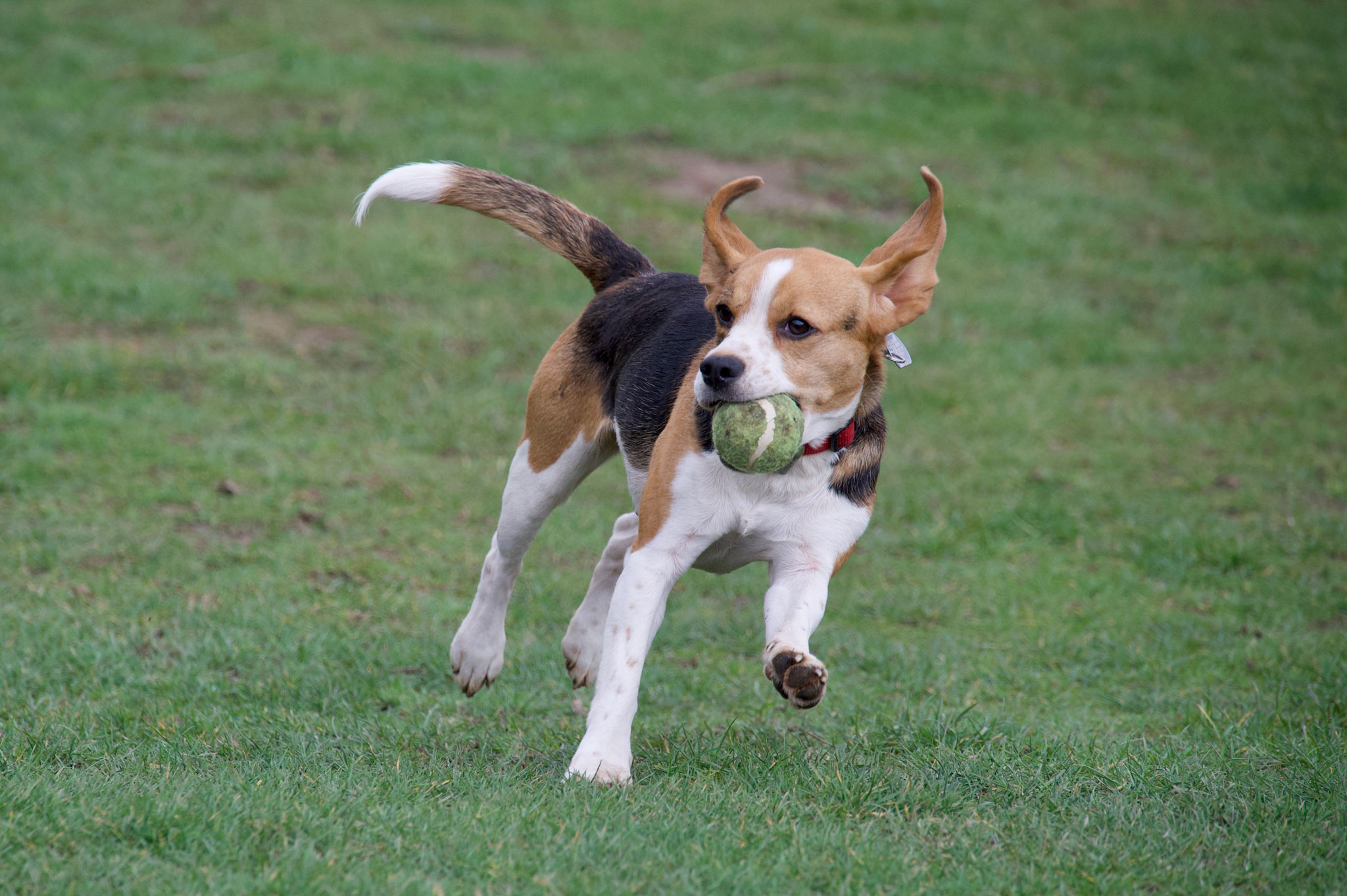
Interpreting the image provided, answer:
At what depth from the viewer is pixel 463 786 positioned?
13.6ft

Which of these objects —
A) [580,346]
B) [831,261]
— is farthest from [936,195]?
[580,346]

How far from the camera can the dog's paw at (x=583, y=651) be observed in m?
5.51

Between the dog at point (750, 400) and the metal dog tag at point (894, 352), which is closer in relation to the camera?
the dog at point (750, 400)

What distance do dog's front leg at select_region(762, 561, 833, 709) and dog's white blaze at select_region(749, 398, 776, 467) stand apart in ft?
1.69

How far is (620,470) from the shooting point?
9250 mm

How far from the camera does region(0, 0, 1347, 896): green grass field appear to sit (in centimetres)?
387

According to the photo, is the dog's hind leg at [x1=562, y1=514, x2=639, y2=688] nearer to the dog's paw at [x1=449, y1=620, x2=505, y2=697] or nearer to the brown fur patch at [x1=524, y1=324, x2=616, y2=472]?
the dog's paw at [x1=449, y1=620, x2=505, y2=697]

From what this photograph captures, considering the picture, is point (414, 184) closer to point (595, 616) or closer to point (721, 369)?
point (595, 616)

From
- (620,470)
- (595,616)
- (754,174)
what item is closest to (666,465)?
(595,616)

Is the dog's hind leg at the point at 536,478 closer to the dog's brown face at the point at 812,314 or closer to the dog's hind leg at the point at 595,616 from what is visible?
the dog's hind leg at the point at 595,616

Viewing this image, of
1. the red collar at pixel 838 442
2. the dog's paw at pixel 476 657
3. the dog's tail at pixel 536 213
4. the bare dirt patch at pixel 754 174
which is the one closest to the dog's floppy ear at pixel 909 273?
the red collar at pixel 838 442

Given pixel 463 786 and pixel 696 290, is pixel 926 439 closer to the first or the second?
pixel 696 290

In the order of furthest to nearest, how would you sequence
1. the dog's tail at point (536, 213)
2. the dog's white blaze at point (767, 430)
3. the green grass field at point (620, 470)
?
1. the dog's tail at point (536, 213)
2. the dog's white blaze at point (767, 430)
3. the green grass field at point (620, 470)

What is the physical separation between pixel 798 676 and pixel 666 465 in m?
0.91
